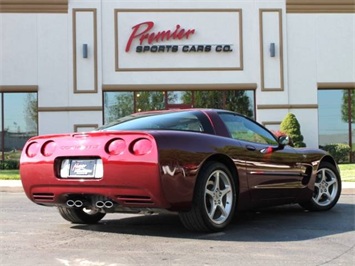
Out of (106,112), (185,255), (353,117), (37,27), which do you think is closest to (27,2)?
(37,27)

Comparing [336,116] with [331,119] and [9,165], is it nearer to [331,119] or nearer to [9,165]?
[331,119]

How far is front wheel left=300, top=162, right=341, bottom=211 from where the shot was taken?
718 cm

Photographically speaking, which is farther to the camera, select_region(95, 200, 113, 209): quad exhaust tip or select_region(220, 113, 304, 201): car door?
select_region(220, 113, 304, 201): car door

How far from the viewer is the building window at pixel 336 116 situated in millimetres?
21094

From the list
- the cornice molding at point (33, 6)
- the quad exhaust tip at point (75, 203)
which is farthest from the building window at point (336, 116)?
the quad exhaust tip at point (75, 203)

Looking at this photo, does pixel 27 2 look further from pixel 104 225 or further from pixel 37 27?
pixel 104 225

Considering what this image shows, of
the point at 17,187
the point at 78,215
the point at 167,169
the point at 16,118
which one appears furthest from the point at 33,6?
the point at 167,169

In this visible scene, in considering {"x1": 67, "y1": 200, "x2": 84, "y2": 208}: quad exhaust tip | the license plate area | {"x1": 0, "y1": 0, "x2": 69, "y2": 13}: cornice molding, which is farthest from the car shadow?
{"x1": 0, "y1": 0, "x2": 69, "y2": 13}: cornice molding

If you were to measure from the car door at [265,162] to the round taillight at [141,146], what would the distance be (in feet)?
4.11

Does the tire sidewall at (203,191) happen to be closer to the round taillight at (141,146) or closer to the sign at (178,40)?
the round taillight at (141,146)

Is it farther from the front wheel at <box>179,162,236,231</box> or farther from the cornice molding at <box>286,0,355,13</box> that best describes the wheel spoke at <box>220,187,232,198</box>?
the cornice molding at <box>286,0,355,13</box>

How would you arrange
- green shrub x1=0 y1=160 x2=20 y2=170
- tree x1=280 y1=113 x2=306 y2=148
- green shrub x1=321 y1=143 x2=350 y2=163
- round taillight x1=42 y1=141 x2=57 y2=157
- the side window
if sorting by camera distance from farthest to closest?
green shrub x1=321 y1=143 x2=350 y2=163
tree x1=280 y1=113 x2=306 y2=148
green shrub x1=0 y1=160 x2=20 y2=170
the side window
round taillight x1=42 y1=141 x2=57 y2=157

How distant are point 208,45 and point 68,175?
51.1 ft

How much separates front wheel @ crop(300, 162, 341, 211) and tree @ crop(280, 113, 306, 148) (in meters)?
12.0
